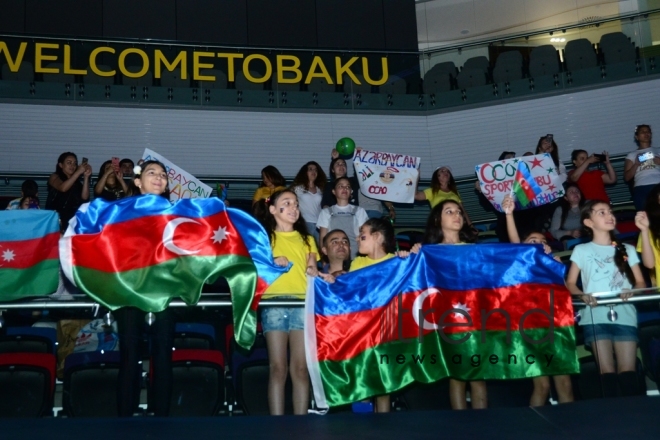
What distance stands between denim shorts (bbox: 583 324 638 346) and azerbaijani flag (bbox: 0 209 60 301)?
3.84 metres

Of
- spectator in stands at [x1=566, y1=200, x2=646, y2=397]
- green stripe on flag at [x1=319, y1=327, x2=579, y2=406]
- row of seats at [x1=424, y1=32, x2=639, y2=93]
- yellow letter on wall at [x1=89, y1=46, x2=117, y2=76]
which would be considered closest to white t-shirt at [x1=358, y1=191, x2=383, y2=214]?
row of seats at [x1=424, y1=32, x2=639, y2=93]

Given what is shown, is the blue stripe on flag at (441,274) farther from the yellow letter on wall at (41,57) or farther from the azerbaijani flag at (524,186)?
the yellow letter on wall at (41,57)

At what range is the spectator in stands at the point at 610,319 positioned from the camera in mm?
5703

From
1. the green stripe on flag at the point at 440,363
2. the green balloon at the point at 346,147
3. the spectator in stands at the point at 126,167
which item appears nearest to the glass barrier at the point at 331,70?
the green balloon at the point at 346,147

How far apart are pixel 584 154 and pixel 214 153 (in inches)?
224

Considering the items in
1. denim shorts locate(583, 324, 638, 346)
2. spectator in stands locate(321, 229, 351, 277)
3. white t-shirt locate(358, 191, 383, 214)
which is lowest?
denim shorts locate(583, 324, 638, 346)

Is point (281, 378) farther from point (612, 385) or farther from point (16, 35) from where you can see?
point (16, 35)

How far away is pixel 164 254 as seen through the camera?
618 cm

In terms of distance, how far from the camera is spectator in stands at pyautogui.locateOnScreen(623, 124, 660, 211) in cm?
1065

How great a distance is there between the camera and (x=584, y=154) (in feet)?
37.7

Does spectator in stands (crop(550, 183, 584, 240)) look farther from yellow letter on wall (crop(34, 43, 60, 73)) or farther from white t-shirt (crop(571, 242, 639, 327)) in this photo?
yellow letter on wall (crop(34, 43, 60, 73))

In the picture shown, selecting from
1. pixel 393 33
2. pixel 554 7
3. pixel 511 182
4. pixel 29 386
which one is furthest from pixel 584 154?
pixel 554 7

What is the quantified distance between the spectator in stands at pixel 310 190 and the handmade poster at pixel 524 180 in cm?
206

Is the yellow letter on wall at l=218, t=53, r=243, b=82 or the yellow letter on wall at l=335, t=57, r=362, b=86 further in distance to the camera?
the yellow letter on wall at l=335, t=57, r=362, b=86
